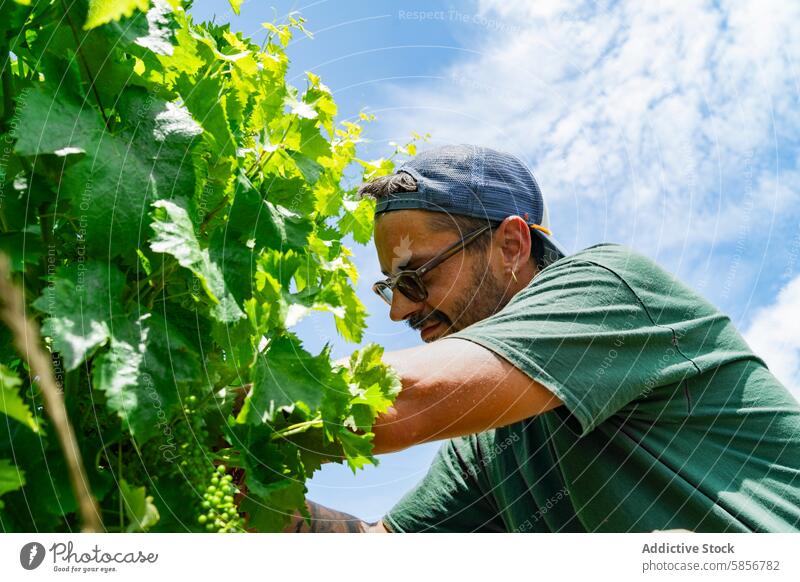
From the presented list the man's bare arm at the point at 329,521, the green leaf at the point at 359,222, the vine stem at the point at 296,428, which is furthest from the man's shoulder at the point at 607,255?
the vine stem at the point at 296,428

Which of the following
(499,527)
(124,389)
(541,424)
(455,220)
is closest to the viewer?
(124,389)

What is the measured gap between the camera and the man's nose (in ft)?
6.73

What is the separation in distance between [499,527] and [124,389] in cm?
172

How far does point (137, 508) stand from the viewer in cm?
63

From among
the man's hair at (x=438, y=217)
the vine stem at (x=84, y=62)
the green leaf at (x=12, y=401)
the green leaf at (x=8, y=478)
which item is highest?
Result: the vine stem at (x=84, y=62)

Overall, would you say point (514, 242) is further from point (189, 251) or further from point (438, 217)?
point (189, 251)

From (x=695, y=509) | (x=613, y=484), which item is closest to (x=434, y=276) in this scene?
(x=613, y=484)

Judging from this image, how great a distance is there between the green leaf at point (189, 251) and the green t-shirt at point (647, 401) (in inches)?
25.8

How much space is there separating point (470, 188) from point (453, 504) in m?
0.89

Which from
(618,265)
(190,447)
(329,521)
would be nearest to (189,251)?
(190,447)

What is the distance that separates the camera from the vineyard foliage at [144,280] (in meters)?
0.63

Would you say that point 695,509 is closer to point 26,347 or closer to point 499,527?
point 499,527

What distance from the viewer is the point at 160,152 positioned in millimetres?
687

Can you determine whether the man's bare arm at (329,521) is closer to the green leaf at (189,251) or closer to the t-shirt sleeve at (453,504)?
the t-shirt sleeve at (453,504)
